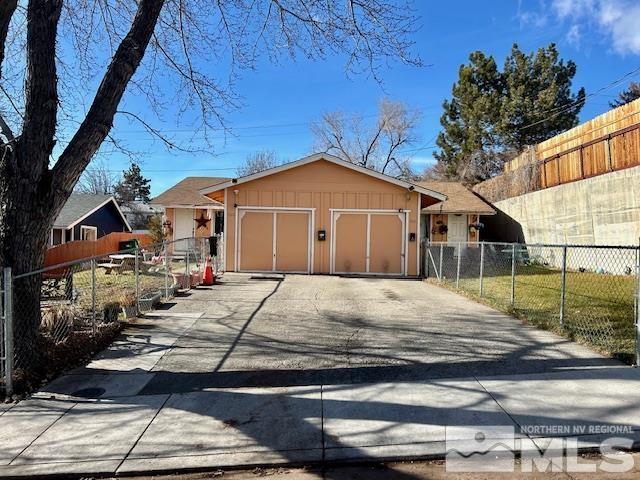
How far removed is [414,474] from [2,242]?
4674 mm

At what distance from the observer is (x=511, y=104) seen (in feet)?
91.2

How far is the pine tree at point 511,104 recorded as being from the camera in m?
27.9

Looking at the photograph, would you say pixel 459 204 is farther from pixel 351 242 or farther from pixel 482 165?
pixel 482 165

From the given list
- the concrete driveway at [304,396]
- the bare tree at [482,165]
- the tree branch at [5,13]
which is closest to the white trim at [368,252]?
the concrete driveway at [304,396]

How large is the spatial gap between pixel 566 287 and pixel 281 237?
8.62m

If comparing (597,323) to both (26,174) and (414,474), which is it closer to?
(414,474)

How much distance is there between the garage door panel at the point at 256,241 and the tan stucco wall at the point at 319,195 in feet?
1.10

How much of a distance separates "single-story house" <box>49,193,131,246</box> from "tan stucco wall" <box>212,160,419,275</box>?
33.3 ft

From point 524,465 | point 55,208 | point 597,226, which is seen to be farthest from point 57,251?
point 597,226

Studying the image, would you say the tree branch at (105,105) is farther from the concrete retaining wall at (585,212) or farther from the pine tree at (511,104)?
the pine tree at (511,104)

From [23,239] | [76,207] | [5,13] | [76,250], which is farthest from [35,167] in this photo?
[76,207]

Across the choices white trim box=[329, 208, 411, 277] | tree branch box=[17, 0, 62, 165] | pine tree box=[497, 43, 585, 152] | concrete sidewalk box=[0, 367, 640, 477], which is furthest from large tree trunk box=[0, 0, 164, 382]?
pine tree box=[497, 43, 585, 152]

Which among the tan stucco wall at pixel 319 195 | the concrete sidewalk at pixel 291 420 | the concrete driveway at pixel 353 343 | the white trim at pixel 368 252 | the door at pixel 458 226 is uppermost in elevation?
the tan stucco wall at pixel 319 195

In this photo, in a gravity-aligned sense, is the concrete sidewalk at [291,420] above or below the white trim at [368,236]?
below
